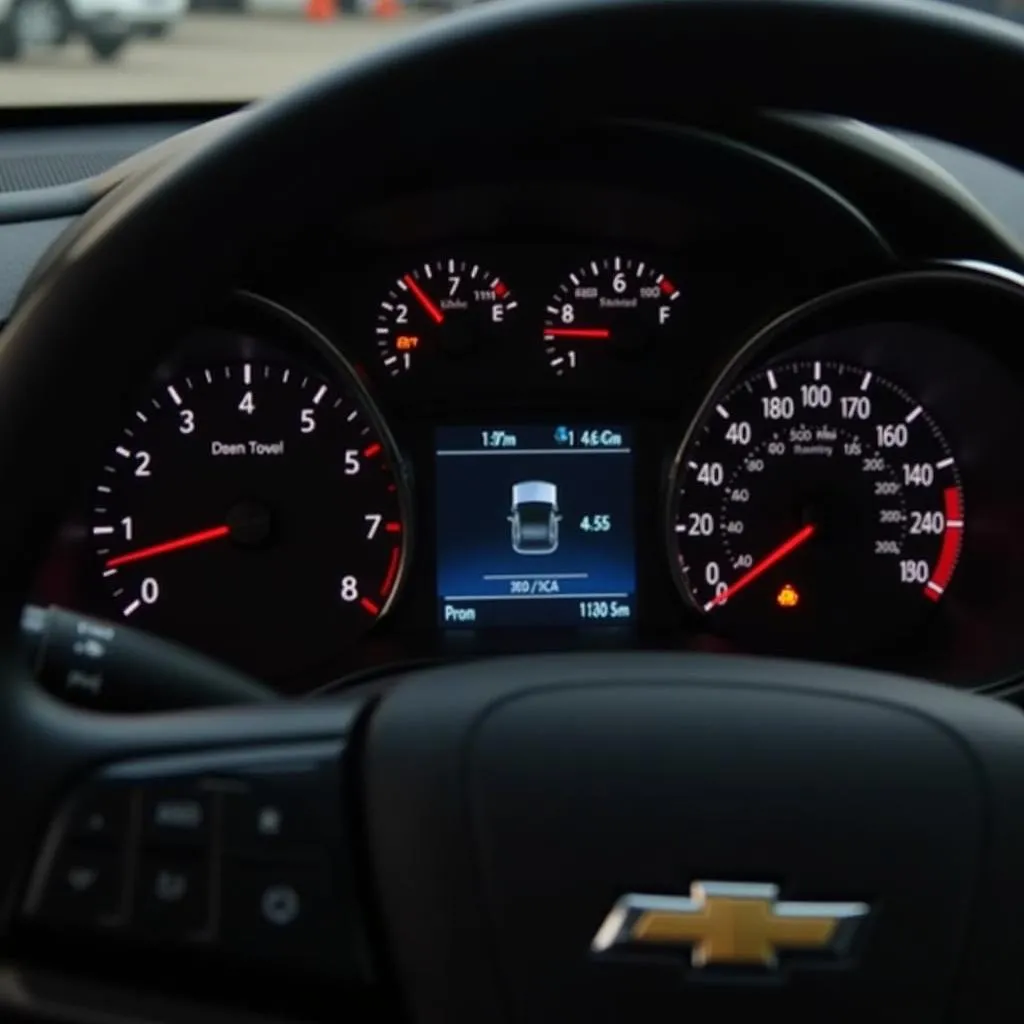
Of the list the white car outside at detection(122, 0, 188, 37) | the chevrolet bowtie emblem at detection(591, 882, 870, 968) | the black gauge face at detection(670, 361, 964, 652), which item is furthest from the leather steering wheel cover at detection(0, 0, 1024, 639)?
the white car outside at detection(122, 0, 188, 37)

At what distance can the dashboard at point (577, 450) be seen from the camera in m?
2.30

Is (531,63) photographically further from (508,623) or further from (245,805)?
(508,623)

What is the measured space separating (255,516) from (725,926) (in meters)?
1.42

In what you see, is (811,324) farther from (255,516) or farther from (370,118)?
(370,118)

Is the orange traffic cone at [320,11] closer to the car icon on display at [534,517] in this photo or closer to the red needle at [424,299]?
the red needle at [424,299]

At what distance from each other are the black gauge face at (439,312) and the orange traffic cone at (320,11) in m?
0.28

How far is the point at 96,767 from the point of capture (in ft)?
3.20

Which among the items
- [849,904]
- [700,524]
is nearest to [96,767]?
[849,904]

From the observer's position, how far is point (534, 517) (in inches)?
94.8

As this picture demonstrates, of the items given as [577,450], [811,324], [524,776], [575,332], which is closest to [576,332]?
[575,332]

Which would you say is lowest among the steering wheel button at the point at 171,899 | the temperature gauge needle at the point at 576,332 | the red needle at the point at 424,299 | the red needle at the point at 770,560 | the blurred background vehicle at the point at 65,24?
the red needle at the point at 770,560

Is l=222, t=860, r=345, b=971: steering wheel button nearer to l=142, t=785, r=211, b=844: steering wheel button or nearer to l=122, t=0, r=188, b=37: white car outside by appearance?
l=142, t=785, r=211, b=844: steering wheel button

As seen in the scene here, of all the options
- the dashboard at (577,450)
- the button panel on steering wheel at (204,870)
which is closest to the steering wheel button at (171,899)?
the button panel on steering wheel at (204,870)

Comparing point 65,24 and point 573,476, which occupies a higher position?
point 65,24
